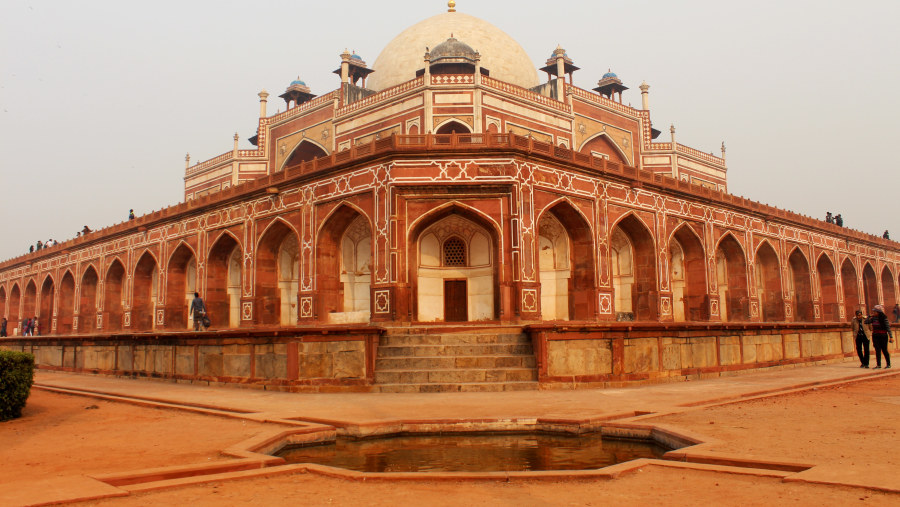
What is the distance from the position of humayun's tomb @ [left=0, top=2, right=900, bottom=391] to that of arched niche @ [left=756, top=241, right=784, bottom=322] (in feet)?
0.19

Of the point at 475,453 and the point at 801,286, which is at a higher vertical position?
the point at 801,286

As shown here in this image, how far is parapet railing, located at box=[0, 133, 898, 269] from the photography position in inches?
684

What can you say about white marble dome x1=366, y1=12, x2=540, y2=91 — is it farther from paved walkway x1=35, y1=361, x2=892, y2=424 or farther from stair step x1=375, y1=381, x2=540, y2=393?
stair step x1=375, y1=381, x2=540, y2=393

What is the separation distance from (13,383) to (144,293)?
21660mm

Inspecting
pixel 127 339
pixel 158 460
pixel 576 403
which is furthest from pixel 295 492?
pixel 127 339

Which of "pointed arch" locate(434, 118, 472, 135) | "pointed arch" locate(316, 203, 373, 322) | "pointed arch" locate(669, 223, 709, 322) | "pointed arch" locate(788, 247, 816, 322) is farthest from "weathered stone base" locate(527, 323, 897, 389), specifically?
"pointed arch" locate(788, 247, 816, 322)

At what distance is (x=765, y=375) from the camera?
11914 millimetres

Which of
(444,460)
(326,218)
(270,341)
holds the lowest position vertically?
(444,460)

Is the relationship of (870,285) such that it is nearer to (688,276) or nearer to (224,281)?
(688,276)

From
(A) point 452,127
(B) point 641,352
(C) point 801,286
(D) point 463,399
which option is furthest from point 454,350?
(C) point 801,286

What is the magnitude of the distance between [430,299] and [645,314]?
7.01 meters

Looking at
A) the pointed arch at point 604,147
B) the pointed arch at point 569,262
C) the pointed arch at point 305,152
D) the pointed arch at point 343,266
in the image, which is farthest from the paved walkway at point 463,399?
the pointed arch at point 305,152

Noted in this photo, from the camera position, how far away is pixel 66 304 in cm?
3272

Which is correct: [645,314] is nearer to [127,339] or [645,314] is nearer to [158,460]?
[127,339]
